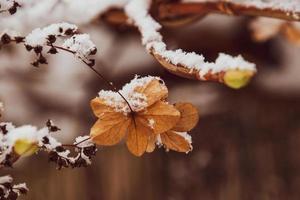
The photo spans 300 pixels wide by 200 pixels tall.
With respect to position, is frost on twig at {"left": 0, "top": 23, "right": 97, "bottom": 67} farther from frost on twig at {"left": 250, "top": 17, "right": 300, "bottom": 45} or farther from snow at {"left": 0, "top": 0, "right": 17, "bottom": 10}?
frost on twig at {"left": 250, "top": 17, "right": 300, "bottom": 45}

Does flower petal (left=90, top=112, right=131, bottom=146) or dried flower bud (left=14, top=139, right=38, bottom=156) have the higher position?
flower petal (left=90, top=112, right=131, bottom=146)

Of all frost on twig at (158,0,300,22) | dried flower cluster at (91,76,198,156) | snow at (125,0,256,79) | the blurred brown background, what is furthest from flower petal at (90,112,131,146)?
the blurred brown background

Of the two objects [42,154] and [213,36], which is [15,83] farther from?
[213,36]

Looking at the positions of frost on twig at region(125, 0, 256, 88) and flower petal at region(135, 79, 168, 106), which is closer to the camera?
frost on twig at region(125, 0, 256, 88)

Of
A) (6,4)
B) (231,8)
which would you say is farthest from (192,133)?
(6,4)

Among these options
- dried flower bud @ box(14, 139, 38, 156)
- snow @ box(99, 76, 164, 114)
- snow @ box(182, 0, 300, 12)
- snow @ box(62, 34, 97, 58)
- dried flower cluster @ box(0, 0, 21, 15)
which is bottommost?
dried flower bud @ box(14, 139, 38, 156)

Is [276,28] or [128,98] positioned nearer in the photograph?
[128,98]

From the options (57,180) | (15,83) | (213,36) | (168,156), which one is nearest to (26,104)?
(15,83)

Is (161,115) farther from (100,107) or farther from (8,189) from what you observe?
(8,189)
